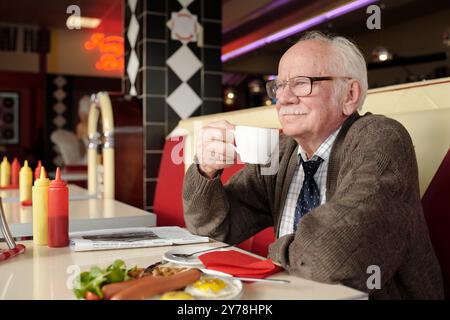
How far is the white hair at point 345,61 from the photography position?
1.53m

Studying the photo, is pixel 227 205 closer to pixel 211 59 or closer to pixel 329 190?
pixel 329 190

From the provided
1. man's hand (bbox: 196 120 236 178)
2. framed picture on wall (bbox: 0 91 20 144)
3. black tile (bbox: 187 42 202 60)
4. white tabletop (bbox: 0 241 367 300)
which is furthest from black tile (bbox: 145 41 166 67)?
framed picture on wall (bbox: 0 91 20 144)

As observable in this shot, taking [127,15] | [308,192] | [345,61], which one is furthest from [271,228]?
[127,15]

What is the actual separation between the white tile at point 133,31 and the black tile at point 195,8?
18.8 inches

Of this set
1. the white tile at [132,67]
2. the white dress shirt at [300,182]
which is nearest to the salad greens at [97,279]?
the white dress shirt at [300,182]

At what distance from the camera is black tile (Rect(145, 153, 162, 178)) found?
4.18m

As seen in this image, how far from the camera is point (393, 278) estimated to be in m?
1.29

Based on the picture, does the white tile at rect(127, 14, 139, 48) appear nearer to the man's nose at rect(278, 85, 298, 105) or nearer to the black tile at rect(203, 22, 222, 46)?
the black tile at rect(203, 22, 222, 46)

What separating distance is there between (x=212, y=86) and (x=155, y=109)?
0.58 m

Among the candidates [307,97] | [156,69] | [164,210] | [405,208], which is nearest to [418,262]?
[405,208]

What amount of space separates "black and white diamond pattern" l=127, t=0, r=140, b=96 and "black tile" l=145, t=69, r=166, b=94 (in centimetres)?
22

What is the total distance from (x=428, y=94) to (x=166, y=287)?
3.87 feet

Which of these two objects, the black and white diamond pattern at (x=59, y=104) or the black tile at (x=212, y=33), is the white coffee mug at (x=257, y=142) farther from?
the black and white diamond pattern at (x=59, y=104)
